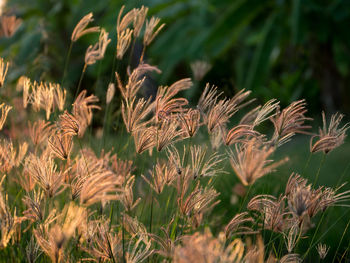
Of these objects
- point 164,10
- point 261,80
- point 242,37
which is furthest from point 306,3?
point 242,37

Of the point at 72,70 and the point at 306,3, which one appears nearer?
the point at 306,3

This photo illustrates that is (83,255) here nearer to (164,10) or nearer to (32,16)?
(164,10)

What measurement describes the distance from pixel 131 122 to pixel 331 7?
5.76 m

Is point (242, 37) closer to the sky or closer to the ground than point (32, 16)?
closer to the ground

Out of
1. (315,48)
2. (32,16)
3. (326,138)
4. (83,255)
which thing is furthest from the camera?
(32,16)

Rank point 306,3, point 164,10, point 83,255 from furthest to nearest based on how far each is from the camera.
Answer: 1. point 164,10
2. point 306,3
3. point 83,255

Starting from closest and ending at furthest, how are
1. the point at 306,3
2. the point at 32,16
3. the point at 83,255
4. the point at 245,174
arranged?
Result: the point at 245,174, the point at 83,255, the point at 306,3, the point at 32,16

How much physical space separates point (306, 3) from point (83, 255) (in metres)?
5.49

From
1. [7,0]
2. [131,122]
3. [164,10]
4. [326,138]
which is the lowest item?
[326,138]

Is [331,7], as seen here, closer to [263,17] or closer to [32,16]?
[263,17]

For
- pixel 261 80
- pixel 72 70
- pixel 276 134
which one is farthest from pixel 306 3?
pixel 72 70

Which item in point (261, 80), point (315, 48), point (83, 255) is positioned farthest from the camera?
point (315, 48)

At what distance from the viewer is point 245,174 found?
107 centimetres

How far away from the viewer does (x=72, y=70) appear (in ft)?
34.0
